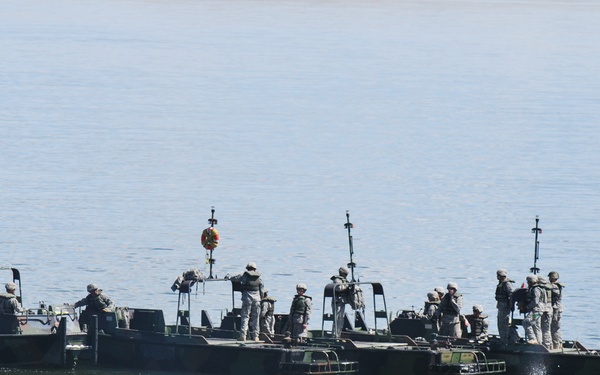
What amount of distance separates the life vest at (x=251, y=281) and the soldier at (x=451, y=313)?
4.60 meters

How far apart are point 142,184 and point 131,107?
30.2 meters

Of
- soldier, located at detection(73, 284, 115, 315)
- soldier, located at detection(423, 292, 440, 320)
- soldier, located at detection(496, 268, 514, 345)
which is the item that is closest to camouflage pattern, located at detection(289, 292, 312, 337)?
soldier, located at detection(423, 292, 440, 320)

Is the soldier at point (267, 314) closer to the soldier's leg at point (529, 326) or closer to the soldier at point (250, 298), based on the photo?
the soldier at point (250, 298)

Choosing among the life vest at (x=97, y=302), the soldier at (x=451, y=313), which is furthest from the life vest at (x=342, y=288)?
the life vest at (x=97, y=302)

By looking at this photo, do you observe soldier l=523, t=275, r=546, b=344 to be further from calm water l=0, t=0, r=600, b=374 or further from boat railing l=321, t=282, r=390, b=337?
calm water l=0, t=0, r=600, b=374

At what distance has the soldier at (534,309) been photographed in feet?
130

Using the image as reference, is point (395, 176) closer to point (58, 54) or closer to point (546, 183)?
point (546, 183)

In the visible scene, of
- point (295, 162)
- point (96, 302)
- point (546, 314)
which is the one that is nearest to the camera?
point (546, 314)

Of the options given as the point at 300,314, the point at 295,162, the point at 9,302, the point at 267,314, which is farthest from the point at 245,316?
the point at 295,162

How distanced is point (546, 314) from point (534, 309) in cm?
63

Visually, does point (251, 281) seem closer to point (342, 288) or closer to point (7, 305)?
point (342, 288)

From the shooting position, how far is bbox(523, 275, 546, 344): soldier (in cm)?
3966

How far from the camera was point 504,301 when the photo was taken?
1617 inches

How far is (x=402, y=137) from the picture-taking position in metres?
105
